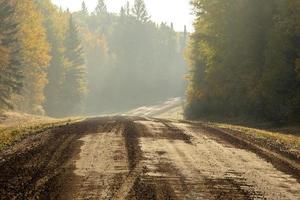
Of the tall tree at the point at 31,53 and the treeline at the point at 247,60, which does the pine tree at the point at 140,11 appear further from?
the treeline at the point at 247,60

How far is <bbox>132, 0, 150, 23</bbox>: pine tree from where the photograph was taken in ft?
378

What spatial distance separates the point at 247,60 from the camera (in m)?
33.4

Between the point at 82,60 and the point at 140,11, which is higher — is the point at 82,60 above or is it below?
below

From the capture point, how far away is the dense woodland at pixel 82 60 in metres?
48.1

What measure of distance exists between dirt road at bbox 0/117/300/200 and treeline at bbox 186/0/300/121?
45.5 feet

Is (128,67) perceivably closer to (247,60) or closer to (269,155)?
(247,60)

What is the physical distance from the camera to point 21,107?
178ft

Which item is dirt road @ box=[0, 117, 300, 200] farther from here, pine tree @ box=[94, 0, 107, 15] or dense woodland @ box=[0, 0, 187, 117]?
pine tree @ box=[94, 0, 107, 15]

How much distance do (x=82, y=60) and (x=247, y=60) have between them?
50.8m

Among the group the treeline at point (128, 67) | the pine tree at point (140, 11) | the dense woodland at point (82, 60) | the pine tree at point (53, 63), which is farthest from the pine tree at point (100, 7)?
the pine tree at point (53, 63)

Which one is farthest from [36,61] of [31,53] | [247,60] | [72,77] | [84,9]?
[84,9]

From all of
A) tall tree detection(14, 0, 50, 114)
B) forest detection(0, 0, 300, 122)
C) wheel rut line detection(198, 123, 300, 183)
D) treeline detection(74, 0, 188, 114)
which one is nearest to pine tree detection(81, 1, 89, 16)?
treeline detection(74, 0, 188, 114)

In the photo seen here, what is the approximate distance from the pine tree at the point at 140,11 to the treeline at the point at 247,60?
246 ft

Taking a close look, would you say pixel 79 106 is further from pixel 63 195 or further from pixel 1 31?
pixel 63 195
